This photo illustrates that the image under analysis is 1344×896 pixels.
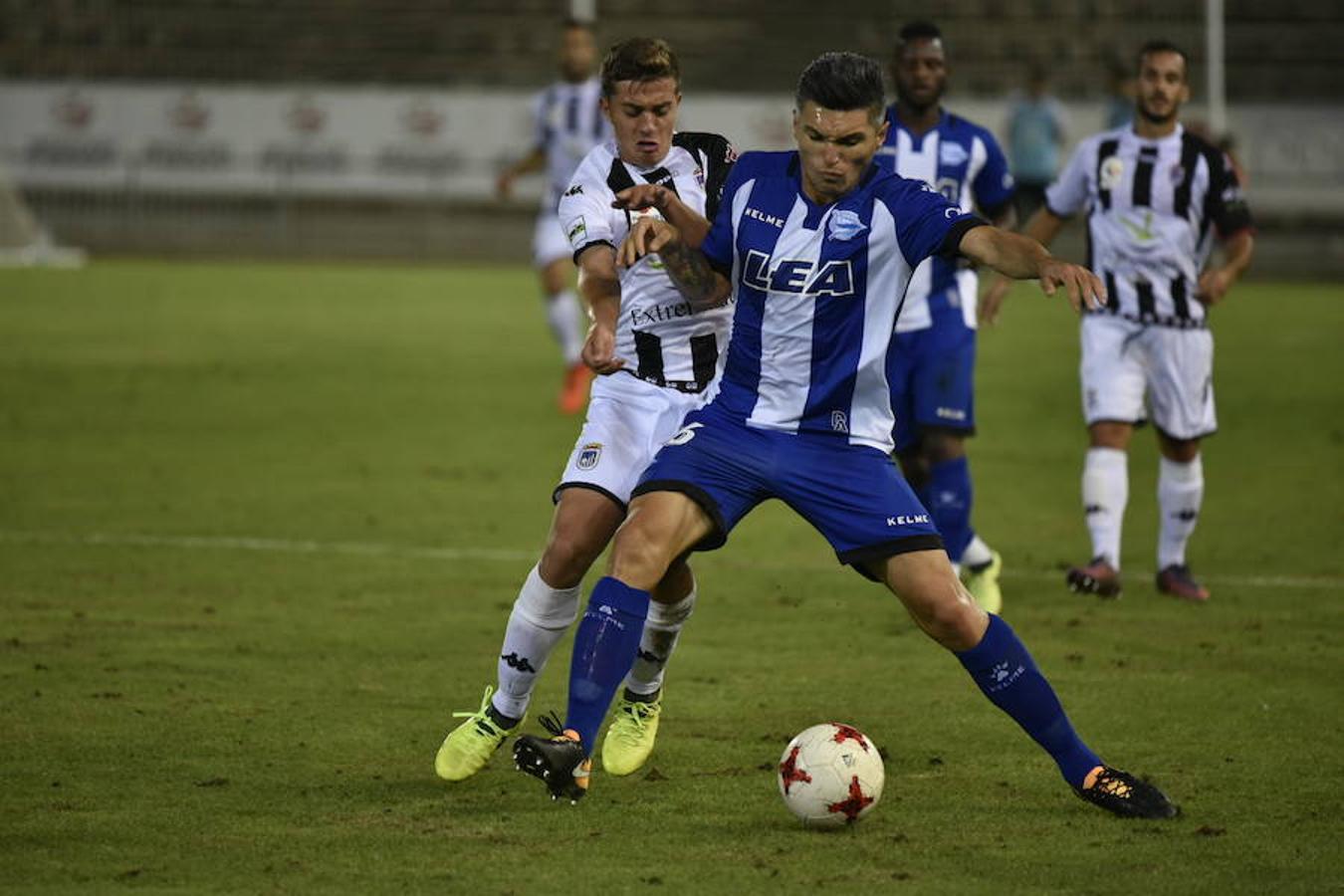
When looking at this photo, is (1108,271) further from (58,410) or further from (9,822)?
(58,410)

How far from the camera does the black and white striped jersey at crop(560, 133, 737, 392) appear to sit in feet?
20.5

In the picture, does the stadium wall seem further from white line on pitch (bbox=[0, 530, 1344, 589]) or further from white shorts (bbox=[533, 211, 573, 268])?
white line on pitch (bbox=[0, 530, 1344, 589])

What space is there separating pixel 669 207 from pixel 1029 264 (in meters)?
1.03

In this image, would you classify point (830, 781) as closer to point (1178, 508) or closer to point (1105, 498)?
point (1105, 498)

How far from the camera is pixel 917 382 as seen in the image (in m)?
8.96

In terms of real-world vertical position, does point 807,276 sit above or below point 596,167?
below

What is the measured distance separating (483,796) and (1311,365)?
574 inches

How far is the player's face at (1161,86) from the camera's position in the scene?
8.84m

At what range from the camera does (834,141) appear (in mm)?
5484

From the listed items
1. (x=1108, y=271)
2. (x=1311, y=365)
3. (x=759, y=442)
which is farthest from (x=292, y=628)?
(x=1311, y=365)

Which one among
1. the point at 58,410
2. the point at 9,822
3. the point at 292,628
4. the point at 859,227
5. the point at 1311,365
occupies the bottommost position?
the point at 1311,365

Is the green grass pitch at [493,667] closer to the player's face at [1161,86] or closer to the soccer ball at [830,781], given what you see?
the soccer ball at [830,781]

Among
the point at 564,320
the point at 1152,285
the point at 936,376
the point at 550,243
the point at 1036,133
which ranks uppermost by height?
the point at 1152,285

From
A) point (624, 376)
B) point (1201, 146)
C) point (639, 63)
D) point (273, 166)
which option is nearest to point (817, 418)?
point (624, 376)
